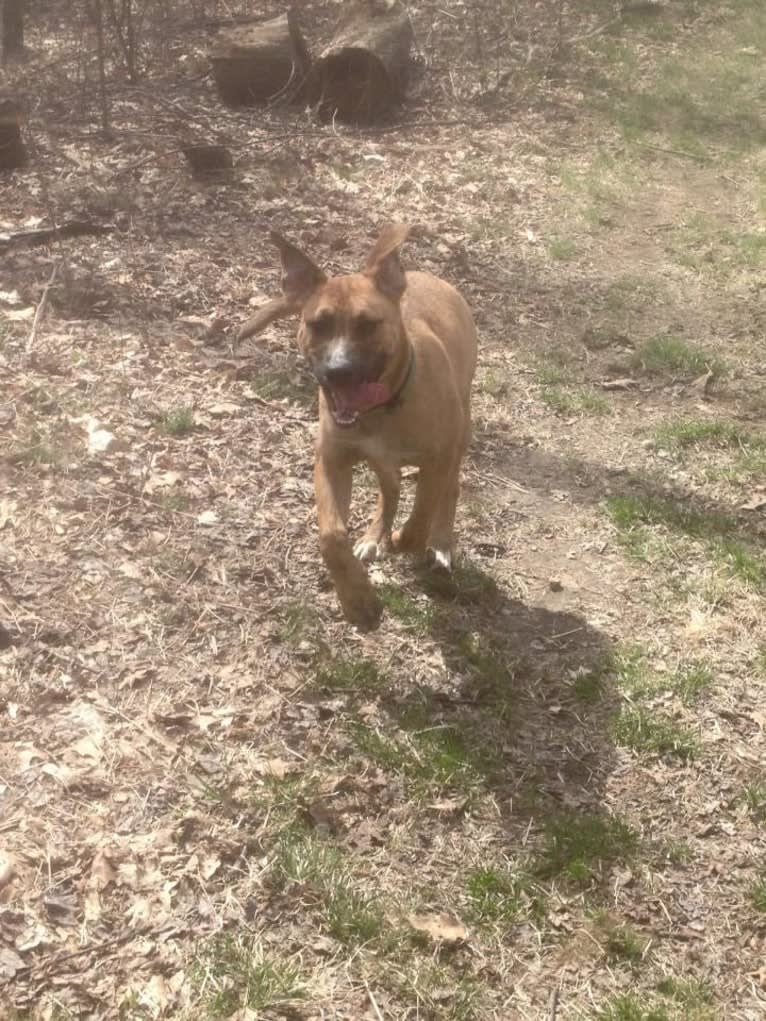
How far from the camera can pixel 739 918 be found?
12.5 ft

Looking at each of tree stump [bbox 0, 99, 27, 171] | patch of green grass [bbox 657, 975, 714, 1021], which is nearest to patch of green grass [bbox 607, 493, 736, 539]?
patch of green grass [bbox 657, 975, 714, 1021]

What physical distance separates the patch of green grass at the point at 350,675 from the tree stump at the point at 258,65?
8.99 m

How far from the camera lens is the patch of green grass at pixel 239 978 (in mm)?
3402

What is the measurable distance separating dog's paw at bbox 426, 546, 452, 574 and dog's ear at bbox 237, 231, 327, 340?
1.50 meters

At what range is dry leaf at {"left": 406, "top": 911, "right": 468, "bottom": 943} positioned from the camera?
3.70 meters

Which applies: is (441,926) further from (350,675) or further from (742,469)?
(742,469)

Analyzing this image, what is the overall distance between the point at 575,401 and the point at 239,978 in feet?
15.9

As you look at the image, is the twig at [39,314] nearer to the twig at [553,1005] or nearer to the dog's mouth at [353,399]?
the dog's mouth at [353,399]

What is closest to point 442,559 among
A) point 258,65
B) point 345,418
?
point 345,418

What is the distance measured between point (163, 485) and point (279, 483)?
672 millimetres

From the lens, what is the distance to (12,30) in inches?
523

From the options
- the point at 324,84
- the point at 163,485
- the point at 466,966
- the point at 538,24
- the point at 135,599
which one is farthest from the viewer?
the point at 538,24

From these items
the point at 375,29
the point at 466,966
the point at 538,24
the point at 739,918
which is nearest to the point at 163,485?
Answer: the point at 466,966

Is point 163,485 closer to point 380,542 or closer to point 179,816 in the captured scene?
point 380,542
